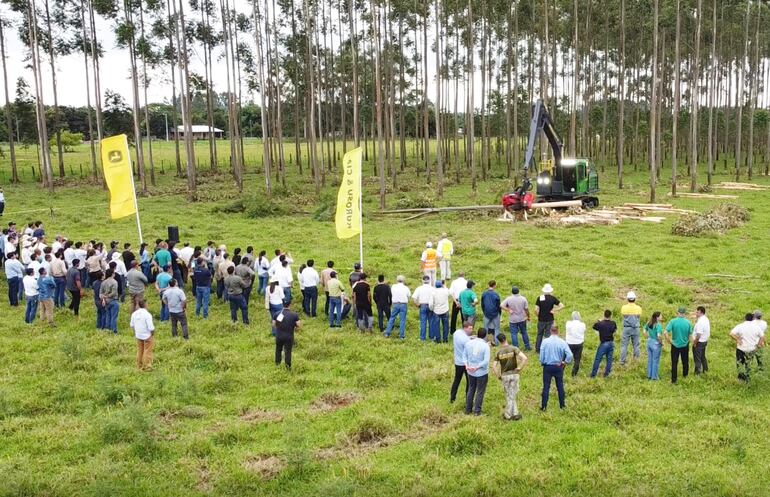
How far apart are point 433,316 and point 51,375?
870 centimetres

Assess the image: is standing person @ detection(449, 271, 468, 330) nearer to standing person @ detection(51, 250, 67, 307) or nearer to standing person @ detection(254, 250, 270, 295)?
standing person @ detection(254, 250, 270, 295)

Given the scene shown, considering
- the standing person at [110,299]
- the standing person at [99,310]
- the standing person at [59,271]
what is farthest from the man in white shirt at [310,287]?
the standing person at [59,271]

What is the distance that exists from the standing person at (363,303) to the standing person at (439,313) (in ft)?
5.61

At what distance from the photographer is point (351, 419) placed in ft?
36.9

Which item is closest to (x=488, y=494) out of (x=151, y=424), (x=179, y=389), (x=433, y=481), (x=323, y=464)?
(x=433, y=481)

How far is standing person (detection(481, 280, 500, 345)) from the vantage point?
48.7 ft

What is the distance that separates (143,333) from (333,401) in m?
4.45

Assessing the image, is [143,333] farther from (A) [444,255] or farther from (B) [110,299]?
(A) [444,255]

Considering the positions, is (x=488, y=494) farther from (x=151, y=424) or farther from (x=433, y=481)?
(x=151, y=424)

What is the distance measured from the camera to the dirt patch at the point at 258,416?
1136 cm

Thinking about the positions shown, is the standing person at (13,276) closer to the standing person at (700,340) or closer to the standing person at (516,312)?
the standing person at (516,312)

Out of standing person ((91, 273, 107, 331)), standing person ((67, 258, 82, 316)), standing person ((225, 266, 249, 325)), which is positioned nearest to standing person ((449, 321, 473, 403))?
standing person ((225, 266, 249, 325))

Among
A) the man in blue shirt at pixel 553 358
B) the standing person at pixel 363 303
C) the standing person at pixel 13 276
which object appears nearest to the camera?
the man in blue shirt at pixel 553 358

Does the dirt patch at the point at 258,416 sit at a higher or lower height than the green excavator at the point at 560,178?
lower
